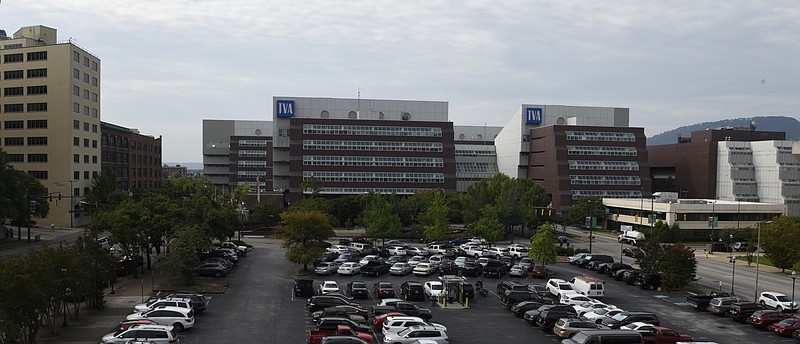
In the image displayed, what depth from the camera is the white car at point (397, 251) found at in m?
67.6

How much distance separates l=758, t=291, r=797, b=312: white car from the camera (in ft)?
141

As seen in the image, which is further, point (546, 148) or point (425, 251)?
point (546, 148)

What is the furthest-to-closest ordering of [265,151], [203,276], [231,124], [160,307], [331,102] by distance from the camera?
[231,124], [265,151], [331,102], [203,276], [160,307]

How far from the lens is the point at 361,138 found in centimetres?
11625

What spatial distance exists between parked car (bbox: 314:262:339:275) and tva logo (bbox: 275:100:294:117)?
7311cm

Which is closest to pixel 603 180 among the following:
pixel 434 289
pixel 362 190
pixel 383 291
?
pixel 362 190

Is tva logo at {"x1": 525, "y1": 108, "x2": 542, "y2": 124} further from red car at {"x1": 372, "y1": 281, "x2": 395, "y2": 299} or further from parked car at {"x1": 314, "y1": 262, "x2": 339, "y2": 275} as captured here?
red car at {"x1": 372, "y1": 281, "x2": 395, "y2": 299}

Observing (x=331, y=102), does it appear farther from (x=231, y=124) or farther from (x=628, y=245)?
(x=231, y=124)

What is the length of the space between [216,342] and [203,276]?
22.1 m

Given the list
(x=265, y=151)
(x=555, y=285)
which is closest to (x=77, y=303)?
(x=555, y=285)

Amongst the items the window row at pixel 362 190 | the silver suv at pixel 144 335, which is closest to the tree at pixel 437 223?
the window row at pixel 362 190

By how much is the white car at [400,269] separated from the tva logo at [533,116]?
8191cm

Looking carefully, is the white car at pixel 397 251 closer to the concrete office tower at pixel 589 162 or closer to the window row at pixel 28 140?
the concrete office tower at pixel 589 162

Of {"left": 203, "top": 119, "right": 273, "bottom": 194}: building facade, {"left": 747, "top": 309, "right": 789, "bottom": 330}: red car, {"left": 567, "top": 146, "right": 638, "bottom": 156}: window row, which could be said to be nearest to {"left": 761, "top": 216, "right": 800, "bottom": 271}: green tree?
{"left": 747, "top": 309, "right": 789, "bottom": 330}: red car
